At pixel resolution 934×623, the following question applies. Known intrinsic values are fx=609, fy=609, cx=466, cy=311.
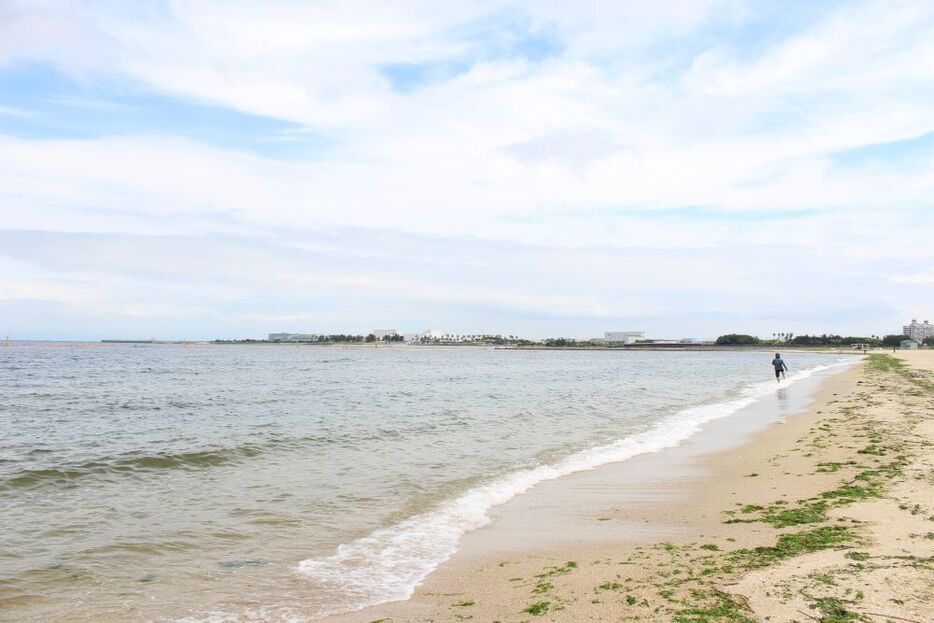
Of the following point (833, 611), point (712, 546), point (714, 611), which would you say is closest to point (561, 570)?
point (712, 546)

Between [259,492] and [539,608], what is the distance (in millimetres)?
7729

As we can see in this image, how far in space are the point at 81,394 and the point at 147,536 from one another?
27903mm

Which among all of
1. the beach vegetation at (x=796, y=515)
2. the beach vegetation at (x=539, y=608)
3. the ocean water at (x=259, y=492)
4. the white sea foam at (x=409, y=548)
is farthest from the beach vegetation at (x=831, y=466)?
the beach vegetation at (x=539, y=608)

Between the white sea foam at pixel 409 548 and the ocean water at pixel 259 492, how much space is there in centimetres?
4

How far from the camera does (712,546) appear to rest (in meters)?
7.33

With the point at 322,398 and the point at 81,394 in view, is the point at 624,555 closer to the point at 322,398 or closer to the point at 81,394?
the point at 322,398

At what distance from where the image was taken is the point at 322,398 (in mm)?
31656

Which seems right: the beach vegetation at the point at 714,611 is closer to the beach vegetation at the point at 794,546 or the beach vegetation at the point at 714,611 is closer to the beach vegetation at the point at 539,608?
the beach vegetation at the point at 794,546

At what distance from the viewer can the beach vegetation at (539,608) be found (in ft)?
18.6

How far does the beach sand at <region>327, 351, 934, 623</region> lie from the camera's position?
537 centimetres

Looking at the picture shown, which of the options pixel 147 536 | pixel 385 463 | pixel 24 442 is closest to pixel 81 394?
pixel 24 442

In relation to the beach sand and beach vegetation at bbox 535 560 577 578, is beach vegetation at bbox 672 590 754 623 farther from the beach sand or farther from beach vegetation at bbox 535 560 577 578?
beach vegetation at bbox 535 560 577 578

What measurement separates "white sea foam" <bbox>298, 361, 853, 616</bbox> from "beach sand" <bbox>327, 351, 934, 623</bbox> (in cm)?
28

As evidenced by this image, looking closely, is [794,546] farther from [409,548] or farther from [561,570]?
[409,548]
